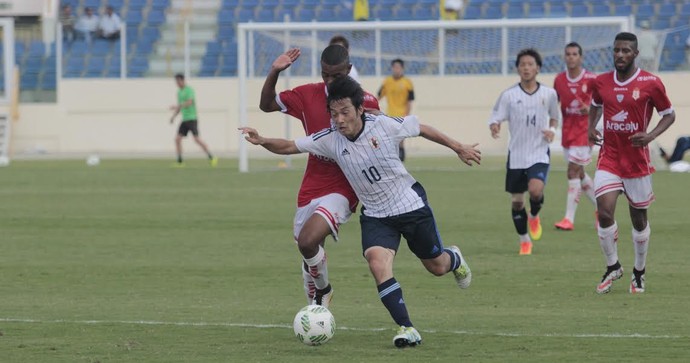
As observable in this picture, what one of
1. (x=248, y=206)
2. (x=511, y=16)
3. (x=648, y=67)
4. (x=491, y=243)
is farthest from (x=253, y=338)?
(x=511, y=16)

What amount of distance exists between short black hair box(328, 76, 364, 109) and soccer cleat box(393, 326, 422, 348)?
1.47m

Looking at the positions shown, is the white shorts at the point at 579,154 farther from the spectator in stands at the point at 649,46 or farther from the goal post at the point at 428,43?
the spectator in stands at the point at 649,46

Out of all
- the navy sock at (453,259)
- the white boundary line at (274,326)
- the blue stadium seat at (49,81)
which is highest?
the navy sock at (453,259)

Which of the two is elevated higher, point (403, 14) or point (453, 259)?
point (403, 14)

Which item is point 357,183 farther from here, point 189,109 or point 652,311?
point 189,109

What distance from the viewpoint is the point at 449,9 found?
1423 inches

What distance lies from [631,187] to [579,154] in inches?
231

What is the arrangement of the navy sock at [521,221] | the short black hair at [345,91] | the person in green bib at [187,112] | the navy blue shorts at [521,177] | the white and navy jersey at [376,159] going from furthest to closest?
the person in green bib at [187,112] < the navy blue shorts at [521,177] < the navy sock at [521,221] < the white and navy jersey at [376,159] < the short black hair at [345,91]

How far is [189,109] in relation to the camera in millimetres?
32219

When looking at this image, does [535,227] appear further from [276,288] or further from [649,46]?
[649,46]

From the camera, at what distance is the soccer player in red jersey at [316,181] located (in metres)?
9.28

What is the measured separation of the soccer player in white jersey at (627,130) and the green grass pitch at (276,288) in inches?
29.2

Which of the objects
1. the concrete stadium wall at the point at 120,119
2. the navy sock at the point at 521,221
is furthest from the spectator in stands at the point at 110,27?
the navy sock at the point at 521,221

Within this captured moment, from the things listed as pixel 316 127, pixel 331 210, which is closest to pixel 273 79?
pixel 316 127
